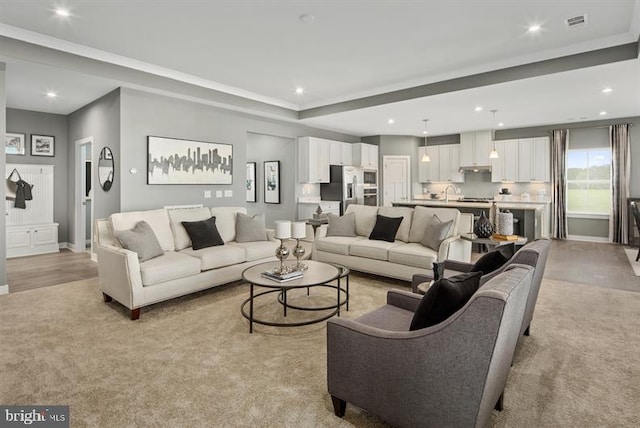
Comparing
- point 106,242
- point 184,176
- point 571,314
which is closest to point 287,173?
point 184,176

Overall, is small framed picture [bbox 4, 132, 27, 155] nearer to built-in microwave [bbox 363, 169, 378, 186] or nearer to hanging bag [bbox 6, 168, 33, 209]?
hanging bag [bbox 6, 168, 33, 209]

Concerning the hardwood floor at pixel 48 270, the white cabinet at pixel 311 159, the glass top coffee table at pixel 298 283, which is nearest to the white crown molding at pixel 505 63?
the white cabinet at pixel 311 159

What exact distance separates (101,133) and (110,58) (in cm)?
158

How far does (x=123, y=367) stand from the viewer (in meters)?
2.46

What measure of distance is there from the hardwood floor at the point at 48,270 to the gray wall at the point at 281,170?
3577 mm

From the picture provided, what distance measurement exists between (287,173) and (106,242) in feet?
14.5

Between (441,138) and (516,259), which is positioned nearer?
(516,259)

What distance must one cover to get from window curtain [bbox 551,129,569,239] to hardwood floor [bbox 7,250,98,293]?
30.0ft

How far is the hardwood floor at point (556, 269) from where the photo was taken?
4.59 meters

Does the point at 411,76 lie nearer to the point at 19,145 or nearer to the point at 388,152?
the point at 388,152

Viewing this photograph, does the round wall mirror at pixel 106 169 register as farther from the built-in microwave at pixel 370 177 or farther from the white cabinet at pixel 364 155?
the built-in microwave at pixel 370 177

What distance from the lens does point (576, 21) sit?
347 centimetres

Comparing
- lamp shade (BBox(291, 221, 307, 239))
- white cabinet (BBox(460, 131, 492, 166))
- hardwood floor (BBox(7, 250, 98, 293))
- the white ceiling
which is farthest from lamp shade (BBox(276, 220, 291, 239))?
white cabinet (BBox(460, 131, 492, 166))

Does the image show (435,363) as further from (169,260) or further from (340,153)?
(340,153)
